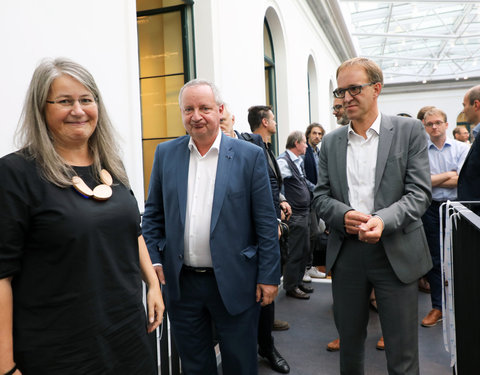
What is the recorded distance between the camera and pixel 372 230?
6.45 feet

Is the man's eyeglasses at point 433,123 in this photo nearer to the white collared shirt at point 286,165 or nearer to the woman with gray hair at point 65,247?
the white collared shirt at point 286,165

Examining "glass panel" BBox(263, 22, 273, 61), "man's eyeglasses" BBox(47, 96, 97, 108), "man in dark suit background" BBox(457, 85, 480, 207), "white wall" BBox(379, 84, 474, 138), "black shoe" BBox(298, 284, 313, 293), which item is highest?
"white wall" BBox(379, 84, 474, 138)

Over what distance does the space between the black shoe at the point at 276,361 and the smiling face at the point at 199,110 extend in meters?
2.08

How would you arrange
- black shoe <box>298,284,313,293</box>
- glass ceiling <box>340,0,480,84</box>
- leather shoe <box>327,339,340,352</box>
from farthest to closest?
1. glass ceiling <box>340,0,480,84</box>
2. black shoe <box>298,284,313,293</box>
3. leather shoe <box>327,339,340,352</box>

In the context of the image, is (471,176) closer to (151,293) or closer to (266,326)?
(266,326)

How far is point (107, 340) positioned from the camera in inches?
56.8

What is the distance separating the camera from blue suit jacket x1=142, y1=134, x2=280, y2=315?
78.9 inches

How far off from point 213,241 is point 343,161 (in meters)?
0.91

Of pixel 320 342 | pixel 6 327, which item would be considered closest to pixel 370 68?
pixel 6 327

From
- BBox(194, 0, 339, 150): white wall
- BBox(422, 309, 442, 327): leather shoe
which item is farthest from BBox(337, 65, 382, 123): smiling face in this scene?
BBox(422, 309, 442, 327): leather shoe

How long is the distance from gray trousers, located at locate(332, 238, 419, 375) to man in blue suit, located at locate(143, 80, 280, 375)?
1.43 feet

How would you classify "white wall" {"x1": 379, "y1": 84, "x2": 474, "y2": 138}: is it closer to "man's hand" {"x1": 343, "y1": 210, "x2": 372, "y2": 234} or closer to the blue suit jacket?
"man's hand" {"x1": 343, "y1": 210, "x2": 372, "y2": 234}

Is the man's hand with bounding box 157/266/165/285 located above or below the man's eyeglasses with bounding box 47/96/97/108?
below

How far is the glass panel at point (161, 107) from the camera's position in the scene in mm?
4441
